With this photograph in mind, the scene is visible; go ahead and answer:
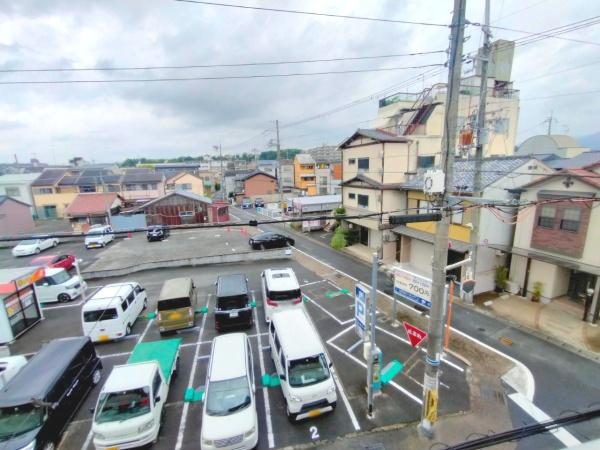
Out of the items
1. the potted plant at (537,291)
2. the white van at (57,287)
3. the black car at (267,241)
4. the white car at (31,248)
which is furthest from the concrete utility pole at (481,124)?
the white car at (31,248)

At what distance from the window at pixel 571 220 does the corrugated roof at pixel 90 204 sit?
4171 centimetres

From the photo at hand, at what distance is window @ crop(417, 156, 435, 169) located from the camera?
22.0 m

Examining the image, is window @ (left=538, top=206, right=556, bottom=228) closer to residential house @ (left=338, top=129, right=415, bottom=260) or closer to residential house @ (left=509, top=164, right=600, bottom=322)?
residential house @ (left=509, top=164, right=600, bottom=322)

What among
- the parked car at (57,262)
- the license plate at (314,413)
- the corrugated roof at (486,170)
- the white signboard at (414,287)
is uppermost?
the corrugated roof at (486,170)

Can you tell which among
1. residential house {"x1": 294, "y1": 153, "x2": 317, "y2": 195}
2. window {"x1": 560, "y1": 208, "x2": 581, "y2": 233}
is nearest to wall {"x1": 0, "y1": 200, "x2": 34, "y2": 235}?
residential house {"x1": 294, "y1": 153, "x2": 317, "y2": 195}

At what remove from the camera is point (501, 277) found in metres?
15.6

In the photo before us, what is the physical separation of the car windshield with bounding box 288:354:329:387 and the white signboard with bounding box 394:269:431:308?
4357 millimetres

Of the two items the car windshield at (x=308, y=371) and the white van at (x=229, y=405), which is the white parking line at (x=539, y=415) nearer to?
the car windshield at (x=308, y=371)

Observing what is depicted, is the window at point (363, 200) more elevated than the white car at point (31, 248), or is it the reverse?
the window at point (363, 200)

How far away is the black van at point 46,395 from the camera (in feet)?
22.8

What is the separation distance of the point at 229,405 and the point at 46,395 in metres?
4.92

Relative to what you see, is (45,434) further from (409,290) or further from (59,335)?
(409,290)

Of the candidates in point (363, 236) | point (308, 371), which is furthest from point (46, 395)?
point (363, 236)

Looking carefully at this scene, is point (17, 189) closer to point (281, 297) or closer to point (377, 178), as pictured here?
point (281, 297)
